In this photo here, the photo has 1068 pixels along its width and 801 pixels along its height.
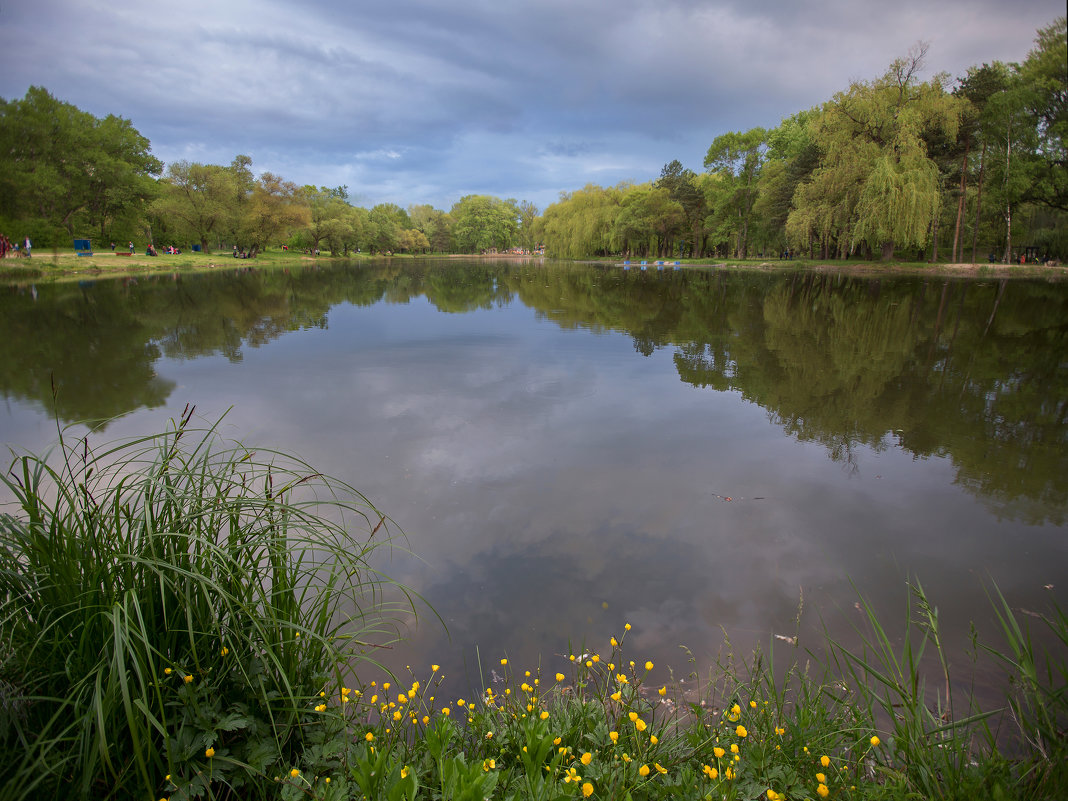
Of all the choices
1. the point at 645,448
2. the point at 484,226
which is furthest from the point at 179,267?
the point at 484,226

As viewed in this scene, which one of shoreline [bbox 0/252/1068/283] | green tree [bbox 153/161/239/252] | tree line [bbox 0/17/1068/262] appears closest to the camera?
shoreline [bbox 0/252/1068/283]

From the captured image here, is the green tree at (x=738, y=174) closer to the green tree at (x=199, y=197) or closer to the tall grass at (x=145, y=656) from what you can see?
the green tree at (x=199, y=197)

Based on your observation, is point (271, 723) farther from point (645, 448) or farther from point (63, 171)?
point (63, 171)

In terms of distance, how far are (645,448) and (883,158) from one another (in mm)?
31584

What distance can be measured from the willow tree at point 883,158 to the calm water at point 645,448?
16.9 m

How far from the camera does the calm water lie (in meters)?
3.62

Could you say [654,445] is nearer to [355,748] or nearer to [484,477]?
[484,477]

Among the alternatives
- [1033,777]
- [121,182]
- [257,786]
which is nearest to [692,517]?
[1033,777]

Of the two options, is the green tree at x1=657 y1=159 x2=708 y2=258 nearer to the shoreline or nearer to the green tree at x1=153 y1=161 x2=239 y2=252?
the shoreline

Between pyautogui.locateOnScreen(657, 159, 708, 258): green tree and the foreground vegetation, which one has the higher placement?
pyautogui.locateOnScreen(657, 159, 708, 258): green tree

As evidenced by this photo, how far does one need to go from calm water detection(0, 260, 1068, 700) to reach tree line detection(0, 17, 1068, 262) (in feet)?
42.5

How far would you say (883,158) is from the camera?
94.1 feet

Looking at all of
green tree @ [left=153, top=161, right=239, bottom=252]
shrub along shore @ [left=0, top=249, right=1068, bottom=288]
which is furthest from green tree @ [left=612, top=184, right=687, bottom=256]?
green tree @ [left=153, top=161, right=239, bottom=252]

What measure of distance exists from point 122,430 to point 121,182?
49.8 m
